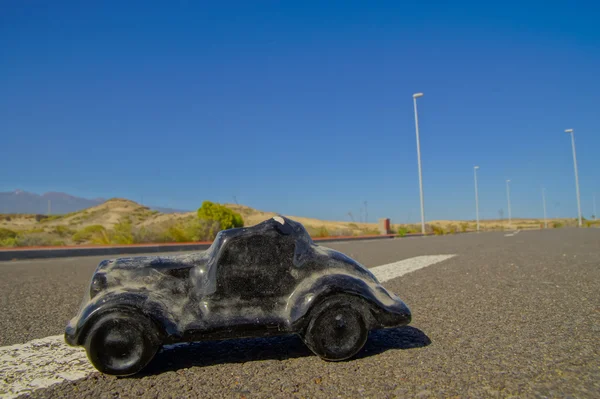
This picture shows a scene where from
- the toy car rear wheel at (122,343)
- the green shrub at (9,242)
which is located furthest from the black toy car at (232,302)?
the green shrub at (9,242)

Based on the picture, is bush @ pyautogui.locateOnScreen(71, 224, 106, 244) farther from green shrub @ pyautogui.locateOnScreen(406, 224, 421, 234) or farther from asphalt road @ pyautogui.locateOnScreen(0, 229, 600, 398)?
green shrub @ pyautogui.locateOnScreen(406, 224, 421, 234)

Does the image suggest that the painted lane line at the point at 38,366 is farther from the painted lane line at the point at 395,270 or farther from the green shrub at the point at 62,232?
the green shrub at the point at 62,232

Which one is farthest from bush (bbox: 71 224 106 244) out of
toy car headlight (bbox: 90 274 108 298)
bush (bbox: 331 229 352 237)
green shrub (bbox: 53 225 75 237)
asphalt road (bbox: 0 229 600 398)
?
toy car headlight (bbox: 90 274 108 298)

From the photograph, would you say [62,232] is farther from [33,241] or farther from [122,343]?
[122,343]

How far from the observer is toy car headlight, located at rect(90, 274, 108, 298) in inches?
82.8

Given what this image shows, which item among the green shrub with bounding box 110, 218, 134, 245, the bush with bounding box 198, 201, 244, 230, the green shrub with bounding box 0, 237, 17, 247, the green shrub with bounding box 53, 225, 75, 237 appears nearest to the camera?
the green shrub with bounding box 0, 237, 17, 247

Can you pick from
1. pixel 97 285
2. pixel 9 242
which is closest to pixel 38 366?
pixel 97 285

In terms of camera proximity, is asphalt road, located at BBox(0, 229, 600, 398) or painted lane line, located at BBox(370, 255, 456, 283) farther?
painted lane line, located at BBox(370, 255, 456, 283)

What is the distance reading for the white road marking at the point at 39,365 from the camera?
77.7 inches

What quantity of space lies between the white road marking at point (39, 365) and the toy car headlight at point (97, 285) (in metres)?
0.36

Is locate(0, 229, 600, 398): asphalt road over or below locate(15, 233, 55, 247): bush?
below

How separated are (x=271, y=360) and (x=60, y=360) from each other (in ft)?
3.49

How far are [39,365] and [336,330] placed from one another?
4.74 ft

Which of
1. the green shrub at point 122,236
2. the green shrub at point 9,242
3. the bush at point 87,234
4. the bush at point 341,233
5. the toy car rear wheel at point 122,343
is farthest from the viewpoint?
the bush at point 341,233
